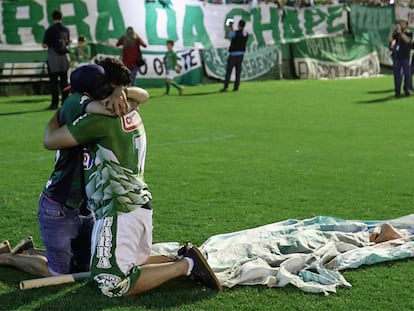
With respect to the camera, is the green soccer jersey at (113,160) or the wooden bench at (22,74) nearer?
the green soccer jersey at (113,160)

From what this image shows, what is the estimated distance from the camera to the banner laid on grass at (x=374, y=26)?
31305 mm

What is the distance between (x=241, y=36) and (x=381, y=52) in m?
11.3

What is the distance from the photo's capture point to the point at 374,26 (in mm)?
32094

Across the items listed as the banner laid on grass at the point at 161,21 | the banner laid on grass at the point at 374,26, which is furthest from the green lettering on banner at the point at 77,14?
the banner laid on grass at the point at 374,26

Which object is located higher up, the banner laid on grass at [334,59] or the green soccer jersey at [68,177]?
the green soccer jersey at [68,177]

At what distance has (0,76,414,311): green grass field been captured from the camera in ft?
16.9

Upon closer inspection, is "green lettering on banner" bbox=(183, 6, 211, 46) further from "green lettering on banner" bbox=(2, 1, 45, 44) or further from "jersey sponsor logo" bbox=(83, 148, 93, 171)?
"jersey sponsor logo" bbox=(83, 148, 93, 171)

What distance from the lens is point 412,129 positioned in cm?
1442

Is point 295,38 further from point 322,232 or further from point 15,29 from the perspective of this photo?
point 322,232

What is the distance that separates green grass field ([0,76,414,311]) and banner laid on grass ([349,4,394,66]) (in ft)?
42.7

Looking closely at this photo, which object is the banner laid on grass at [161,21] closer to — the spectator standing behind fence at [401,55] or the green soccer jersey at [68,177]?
the spectator standing behind fence at [401,55]

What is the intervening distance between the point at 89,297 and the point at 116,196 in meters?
0.67

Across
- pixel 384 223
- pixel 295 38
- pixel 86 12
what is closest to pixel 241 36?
pixel 86 12

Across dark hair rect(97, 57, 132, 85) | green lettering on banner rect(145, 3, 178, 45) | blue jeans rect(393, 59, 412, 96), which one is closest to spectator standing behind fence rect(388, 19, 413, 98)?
blue jeans rect(393, 59, 412, 96)
